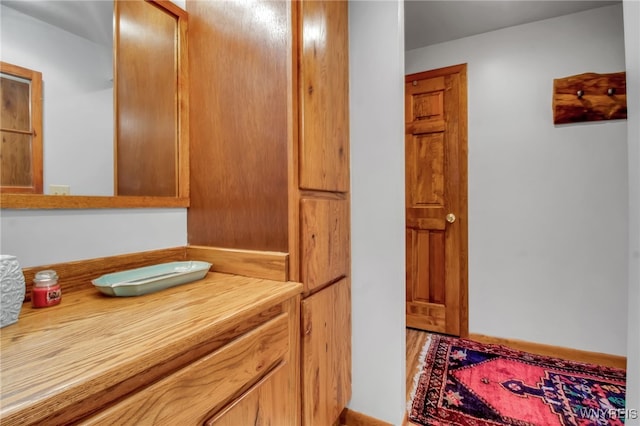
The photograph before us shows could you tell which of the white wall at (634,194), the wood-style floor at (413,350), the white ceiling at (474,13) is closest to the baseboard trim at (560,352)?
the wood-style floor at (413,350)

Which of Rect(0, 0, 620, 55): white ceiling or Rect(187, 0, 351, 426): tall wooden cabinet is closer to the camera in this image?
Rect(187, 0, 351, 426): tall wooden cabinet

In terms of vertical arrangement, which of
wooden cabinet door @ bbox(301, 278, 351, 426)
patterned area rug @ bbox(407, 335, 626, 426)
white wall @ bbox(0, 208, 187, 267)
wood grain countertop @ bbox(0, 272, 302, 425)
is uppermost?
white wall @ bbox(0, 208, 187, 267)

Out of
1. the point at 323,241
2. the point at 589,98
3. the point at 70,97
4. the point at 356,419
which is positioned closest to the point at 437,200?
the point at 589,98

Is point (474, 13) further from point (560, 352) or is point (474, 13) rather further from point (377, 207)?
point (560, 352)

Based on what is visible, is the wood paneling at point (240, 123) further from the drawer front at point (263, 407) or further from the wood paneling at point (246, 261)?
the drawer front at point (263, 407)

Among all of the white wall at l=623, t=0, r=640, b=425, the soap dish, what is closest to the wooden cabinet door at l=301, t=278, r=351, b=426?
the soap dish

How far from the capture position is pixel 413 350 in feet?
7.14

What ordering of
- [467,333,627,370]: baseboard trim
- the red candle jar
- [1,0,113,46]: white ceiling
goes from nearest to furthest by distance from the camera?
1. the red candle jar
2. [1,0,113,46]: white ceiling
3. [467,333,627,370]: baseboard trim

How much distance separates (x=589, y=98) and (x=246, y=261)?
2539 millimetres

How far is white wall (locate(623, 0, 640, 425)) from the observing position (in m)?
0.95

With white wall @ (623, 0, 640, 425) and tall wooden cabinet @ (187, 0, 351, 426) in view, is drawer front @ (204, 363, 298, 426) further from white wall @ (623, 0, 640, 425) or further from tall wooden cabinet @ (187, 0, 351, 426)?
white wall @ (623, 0, 640, 425)

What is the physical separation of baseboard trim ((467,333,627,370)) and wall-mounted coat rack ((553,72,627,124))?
1.62 m

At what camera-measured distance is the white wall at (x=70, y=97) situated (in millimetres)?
789

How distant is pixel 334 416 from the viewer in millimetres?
1239
